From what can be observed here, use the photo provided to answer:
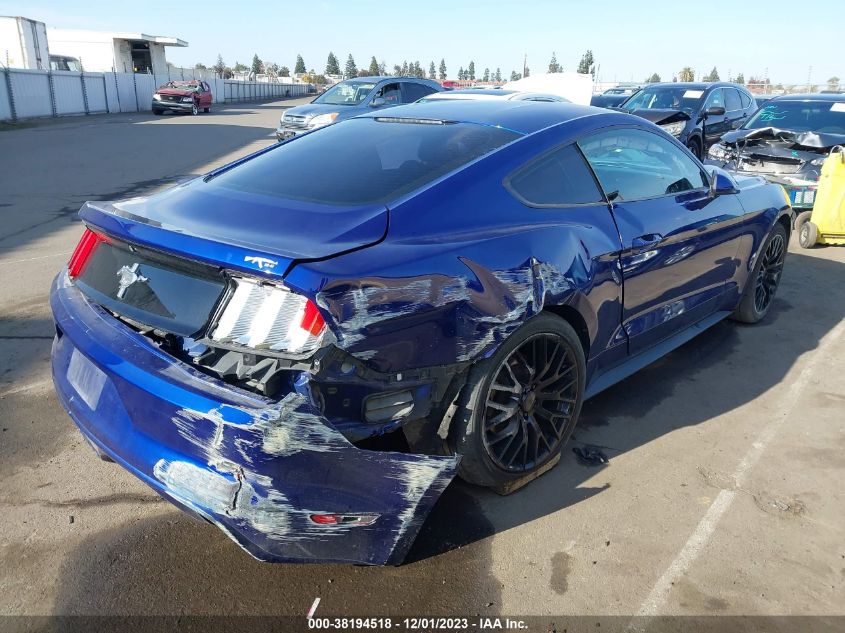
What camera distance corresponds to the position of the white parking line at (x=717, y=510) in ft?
7.84

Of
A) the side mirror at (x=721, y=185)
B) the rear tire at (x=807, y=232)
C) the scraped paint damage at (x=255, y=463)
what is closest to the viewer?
the scraped paint damage at (x=255, y=463)

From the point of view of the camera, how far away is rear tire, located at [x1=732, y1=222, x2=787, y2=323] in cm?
480

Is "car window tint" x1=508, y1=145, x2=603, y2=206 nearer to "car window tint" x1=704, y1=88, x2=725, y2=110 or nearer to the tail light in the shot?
the tail light

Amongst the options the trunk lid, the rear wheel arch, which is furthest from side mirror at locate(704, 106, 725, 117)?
the trunk lid

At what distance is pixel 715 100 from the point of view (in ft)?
41.0

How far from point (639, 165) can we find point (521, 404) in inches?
65.3

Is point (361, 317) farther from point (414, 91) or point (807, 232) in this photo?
point (414, 91)

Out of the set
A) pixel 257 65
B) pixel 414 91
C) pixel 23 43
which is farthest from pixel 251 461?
pixel 257 65

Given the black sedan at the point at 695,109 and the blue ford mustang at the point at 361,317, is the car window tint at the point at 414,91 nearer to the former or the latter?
the black sedan at the point at 695,109

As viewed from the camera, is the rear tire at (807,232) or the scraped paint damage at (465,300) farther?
the rear tire at (807,232)

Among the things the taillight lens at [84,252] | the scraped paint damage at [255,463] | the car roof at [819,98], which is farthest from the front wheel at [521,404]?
the car roof at [819,98]

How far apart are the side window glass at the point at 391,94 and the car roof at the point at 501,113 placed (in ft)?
39.7

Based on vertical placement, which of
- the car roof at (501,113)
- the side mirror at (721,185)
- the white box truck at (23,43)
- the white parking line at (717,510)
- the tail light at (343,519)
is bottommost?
the white parking line at (717,510)

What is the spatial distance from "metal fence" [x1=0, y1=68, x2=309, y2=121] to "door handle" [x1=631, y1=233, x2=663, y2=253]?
26940 mm
